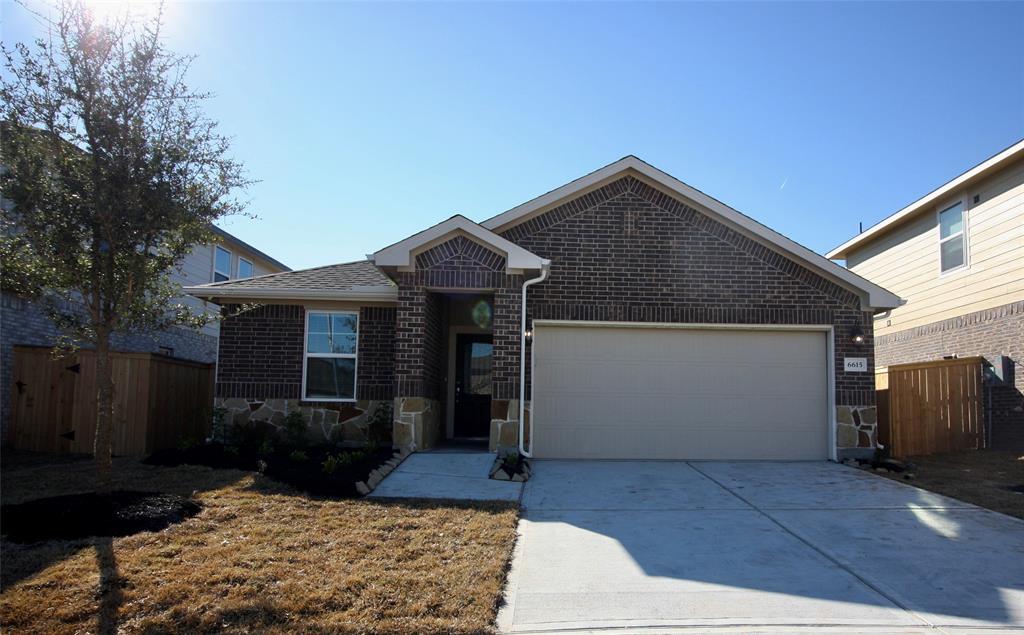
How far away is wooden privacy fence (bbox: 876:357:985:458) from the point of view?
1273 cm

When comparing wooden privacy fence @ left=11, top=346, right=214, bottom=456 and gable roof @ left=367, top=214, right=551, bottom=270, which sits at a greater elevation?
gable roof @ left=367, top=214, right=551, bottom=270

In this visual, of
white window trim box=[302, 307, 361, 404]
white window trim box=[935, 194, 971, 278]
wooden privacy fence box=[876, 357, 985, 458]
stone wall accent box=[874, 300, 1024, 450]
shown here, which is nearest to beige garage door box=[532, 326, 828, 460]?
wooden privacy fence box=[876, 357, 985, 458]

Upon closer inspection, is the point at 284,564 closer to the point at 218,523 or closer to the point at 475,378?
the point at 218,523

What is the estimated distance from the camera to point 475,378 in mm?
14195

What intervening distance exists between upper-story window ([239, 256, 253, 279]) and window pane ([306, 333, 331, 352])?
1029cm

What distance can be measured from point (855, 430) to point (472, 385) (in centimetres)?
690

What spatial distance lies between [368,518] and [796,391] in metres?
7.95

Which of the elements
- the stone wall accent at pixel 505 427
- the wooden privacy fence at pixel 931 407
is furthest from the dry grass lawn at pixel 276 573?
the wooden privacy fence at pixel 931 407

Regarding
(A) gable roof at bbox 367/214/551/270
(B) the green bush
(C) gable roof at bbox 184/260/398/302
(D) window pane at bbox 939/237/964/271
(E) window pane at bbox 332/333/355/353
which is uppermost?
(D) window pane at bbox 939/237/964/271

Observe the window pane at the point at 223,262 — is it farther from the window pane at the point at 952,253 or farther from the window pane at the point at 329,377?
the window pane at the point at 952,253

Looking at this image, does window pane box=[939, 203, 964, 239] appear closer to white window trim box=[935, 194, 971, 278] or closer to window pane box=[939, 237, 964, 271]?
white window trim box=[935, 194, 971, 278]

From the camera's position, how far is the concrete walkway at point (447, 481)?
28.0 feet

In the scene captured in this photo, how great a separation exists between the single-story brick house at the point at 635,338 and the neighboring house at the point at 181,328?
6.04ft

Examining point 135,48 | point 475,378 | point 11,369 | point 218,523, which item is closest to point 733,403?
point 475,378
